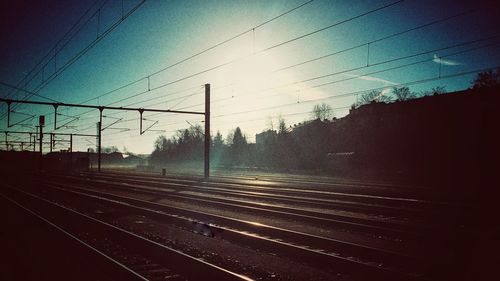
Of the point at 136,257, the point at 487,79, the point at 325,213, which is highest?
the point at 487,79

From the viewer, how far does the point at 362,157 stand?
4091cm

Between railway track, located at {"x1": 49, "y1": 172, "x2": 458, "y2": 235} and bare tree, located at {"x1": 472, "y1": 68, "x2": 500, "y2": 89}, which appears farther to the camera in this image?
bare tree, located at {"x1": 472, "y1": 68, "x2": 500, "y2": 89}

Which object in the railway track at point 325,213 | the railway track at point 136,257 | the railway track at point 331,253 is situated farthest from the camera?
the railway track at point 325,213

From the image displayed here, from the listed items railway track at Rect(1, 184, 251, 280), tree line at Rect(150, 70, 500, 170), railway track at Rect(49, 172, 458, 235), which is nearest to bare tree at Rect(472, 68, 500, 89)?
tree line at Rect(150, 70, 500, 170)

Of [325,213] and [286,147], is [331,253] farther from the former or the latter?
[286,147]

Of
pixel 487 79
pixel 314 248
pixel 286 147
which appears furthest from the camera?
pixel 286 147

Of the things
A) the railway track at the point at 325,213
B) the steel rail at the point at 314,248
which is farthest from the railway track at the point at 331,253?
the railway track at the point at 325,213

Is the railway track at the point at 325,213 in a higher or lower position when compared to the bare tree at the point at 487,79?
lower

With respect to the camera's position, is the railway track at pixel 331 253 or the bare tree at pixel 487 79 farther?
the bare tree at pixel 487 79

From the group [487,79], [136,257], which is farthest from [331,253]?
[487,79]

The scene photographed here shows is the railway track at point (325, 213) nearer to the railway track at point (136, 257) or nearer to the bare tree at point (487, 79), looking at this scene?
the railway track at point (136, 257)

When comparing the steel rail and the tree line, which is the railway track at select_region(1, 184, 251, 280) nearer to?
the steel rail

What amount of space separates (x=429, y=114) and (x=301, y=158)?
27913mm

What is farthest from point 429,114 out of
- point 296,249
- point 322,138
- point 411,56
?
point 296,249
